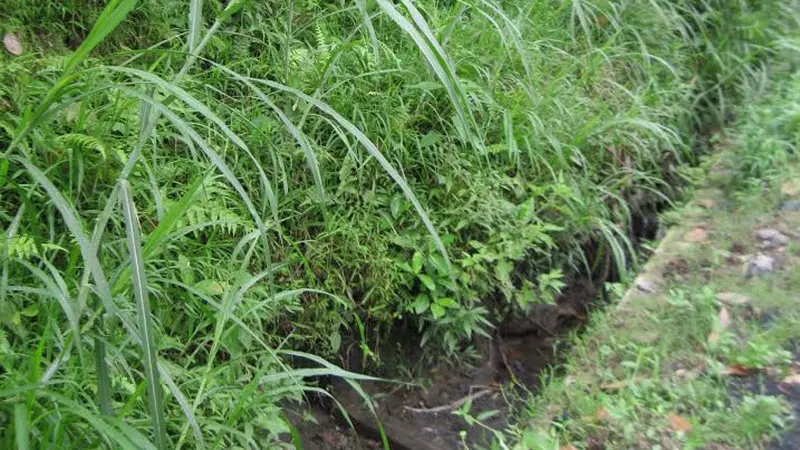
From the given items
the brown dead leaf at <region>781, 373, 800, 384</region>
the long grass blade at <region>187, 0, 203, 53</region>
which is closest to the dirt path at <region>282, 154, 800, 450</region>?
the brown dead leaf at <region>781, 373, 800, 384</region>

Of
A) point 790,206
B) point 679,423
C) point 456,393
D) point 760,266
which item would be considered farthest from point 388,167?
point 790,206

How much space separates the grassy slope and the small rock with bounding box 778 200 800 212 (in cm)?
3

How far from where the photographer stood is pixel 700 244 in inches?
134

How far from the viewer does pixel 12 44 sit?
266 centimetres

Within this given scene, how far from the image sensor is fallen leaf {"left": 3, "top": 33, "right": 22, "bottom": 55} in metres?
2.65

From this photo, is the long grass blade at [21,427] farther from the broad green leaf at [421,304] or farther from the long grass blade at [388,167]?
the broad green leaf at [421,304]

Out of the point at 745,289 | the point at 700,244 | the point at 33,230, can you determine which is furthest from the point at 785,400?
the point at 33,230

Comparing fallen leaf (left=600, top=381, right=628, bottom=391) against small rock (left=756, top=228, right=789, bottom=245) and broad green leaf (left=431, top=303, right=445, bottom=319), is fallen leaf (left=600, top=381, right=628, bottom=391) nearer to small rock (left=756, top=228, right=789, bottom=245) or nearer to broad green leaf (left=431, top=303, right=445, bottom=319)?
broad green leaf (left=431, top=303, right=445, bottom=319)

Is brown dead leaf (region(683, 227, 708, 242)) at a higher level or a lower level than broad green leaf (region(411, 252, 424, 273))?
lower

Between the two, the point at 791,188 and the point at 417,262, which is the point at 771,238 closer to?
the point at 791,188

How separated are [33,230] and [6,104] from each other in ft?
1.82

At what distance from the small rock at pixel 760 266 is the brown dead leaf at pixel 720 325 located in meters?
0.30

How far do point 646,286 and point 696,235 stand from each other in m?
0.47

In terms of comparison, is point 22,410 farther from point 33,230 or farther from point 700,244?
point 700,244
